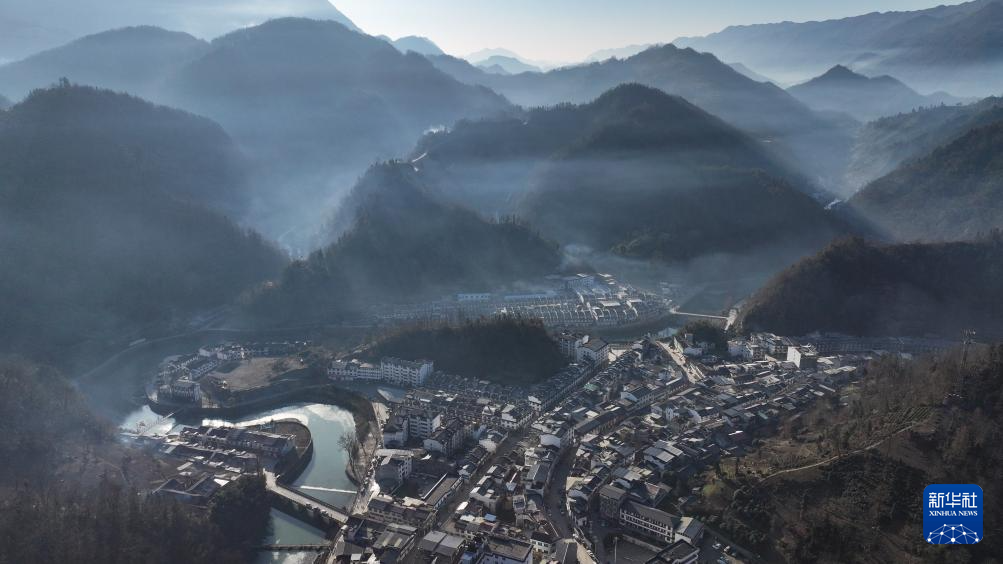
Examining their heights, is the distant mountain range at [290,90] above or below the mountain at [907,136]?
above

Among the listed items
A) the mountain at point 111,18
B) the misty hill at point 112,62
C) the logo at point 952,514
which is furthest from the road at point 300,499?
the mountain at point 111,18

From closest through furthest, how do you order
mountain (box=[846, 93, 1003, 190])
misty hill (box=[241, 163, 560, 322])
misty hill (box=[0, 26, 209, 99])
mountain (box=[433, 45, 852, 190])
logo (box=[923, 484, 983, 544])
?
logo (box=[923, 484, 983, 544]), misty hill (box=[241, 163, 560, 322]), mountain (box=[846, 93, 1003, 190]), misty hill (box=[0, 26, 209, 99]), mountain (box=[433, 45, 852, 190])

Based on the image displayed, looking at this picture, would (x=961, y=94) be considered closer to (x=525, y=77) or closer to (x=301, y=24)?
(x=525, y=77)

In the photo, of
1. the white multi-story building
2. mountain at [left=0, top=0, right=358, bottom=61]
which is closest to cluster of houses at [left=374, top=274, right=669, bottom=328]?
the white multi-story building

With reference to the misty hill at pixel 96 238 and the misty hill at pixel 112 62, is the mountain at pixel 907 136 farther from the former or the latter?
the misty hill at pixel 112 62

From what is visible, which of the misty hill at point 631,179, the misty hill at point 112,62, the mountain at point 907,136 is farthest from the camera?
the misty hill at point 112,62

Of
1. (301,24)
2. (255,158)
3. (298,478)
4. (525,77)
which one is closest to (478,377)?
(298,478)

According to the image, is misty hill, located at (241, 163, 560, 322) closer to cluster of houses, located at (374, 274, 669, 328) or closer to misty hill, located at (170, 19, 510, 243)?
cluster of houses, located at (374, 274, 669, 328)
